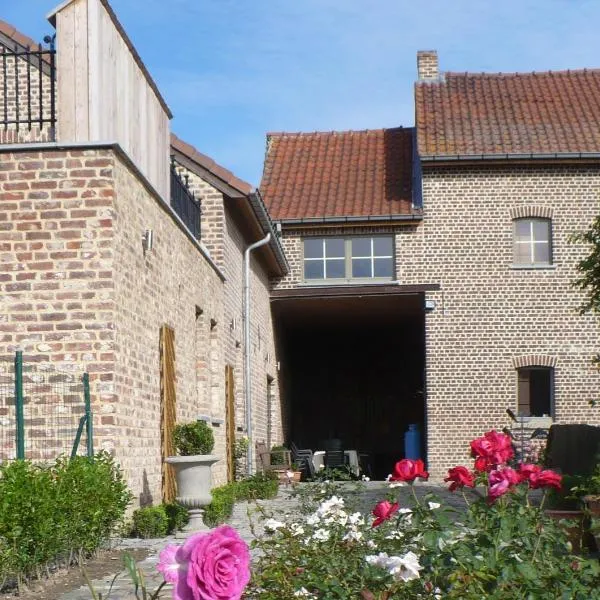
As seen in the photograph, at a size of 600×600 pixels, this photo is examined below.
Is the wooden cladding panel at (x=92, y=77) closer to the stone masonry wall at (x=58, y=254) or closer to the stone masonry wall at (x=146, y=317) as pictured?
the stone masonry wall at (x=58, y=254)

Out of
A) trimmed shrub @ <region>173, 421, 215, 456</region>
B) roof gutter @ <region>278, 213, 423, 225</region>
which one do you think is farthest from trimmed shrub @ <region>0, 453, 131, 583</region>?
roof gutter @ <region>278, 213, 423, 225</region>

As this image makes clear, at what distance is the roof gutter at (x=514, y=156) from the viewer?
2477cm

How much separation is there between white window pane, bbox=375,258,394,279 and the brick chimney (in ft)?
18.4

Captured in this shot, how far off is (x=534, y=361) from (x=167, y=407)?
44.5 ft

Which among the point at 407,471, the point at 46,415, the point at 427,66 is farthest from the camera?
the point at 427,66

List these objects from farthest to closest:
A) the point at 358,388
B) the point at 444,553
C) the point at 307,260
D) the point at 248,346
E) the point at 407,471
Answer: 1. the point at 358,388
2. the point at 307,260
3. the point at 248,346
4. the point at 407,471
5. the point at 444,553

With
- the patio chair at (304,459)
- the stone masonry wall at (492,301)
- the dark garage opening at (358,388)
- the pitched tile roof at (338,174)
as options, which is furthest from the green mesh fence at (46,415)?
the dark garage opening at (358,388)

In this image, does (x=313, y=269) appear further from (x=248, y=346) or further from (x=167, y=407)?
(x=167, y=407)

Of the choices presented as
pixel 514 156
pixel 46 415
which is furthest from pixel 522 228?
pixel 46 415

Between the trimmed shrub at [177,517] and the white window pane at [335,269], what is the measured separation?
14187 mm

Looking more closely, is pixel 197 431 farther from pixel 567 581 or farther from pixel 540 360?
pixel 540 360

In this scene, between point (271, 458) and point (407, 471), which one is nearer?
point (407, 471)

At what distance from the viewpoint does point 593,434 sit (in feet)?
46.1

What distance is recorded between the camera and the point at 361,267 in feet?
83.4
